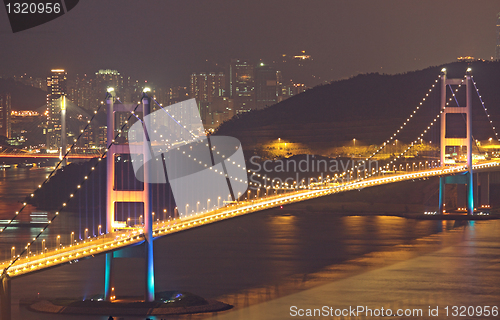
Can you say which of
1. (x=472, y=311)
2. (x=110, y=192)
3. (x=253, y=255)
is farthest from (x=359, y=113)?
(x=110, y=192)

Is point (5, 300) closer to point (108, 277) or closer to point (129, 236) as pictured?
point (108, 277)

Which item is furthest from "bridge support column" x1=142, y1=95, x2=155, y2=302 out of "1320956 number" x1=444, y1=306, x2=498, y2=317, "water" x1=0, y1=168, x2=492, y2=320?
"1320956 number" x1=444, y1=306, x2=498, y2=317

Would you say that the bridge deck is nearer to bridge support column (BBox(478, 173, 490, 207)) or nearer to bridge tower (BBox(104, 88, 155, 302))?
bridge tower (BBox(104, 88, 155, 302))

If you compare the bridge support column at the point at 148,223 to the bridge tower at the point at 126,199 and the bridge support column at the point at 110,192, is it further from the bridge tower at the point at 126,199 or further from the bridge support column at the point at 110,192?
the bridge support column at the point at 110,192

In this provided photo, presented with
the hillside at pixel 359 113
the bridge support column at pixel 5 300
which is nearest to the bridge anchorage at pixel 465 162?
the hillside at pixel 359 113

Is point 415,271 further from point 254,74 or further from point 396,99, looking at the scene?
point 254,74
